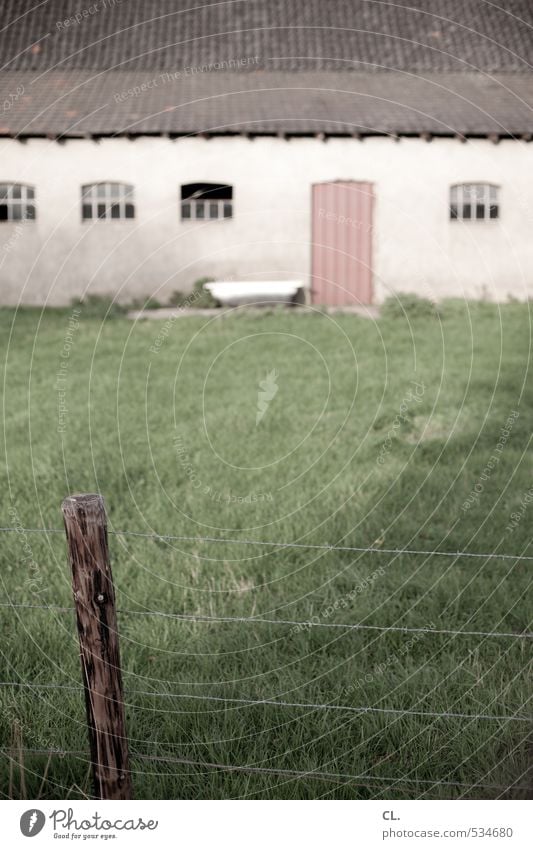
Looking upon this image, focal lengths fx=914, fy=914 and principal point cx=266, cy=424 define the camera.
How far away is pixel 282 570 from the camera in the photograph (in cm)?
481

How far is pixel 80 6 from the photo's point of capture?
19750mm

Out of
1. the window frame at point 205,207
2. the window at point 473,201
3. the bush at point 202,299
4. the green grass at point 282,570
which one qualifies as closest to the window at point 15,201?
the window frame at point 205,207

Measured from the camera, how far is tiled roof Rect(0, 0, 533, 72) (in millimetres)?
18891

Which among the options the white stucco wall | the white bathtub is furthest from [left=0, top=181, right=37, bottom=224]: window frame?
the white bathtub

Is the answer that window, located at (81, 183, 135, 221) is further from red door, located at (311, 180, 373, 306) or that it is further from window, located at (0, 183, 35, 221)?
red door, located at (311, 180, 373, 306)

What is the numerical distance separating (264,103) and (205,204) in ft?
7.57

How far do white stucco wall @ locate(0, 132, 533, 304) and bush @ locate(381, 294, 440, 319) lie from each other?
1171mm

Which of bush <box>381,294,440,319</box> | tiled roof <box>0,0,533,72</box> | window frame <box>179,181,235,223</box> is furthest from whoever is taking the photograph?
tiled roof <box>0,0,533,72</box>

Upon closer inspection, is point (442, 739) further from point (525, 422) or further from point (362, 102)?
point (362, 102)

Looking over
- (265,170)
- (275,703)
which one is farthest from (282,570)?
(265,170)

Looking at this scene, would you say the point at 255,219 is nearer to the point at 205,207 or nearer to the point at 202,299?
the point at 205,207

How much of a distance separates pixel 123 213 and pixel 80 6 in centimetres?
534

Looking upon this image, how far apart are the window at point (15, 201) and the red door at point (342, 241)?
18.5 ft

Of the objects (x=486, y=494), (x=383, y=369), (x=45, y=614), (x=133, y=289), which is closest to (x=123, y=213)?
(x=133, y=289)
